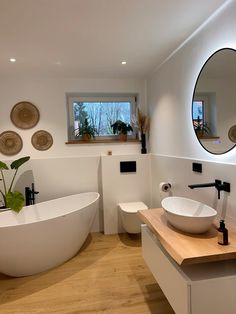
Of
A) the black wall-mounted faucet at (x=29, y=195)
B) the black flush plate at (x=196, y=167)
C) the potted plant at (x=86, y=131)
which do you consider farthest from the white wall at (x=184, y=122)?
the black wall-mounted faucet at (x=29, y=195)

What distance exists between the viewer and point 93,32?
211cm

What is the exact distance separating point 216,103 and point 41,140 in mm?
2469

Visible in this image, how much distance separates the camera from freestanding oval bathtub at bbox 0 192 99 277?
2164 mm

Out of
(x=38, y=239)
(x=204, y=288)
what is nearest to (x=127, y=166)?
(x=38, y=239)

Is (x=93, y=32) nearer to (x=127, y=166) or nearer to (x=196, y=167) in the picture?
(x=196, y=167)

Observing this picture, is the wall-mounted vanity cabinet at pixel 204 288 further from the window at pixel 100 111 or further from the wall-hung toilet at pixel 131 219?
the window at pixel 100 111

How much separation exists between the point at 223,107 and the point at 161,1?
3.11ft

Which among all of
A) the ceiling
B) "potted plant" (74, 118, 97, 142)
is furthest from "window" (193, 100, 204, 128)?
"potted plant" (74, 118, 97, 142)

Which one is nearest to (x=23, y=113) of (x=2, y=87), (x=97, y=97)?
(x=2, y=87)

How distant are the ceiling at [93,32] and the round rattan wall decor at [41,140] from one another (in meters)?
0.88

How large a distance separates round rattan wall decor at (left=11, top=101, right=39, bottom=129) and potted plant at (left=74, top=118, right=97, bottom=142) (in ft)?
2.15

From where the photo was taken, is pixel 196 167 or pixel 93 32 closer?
pixel 93 32

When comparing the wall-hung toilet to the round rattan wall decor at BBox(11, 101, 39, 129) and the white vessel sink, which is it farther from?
the round rattan wall decor at BBox(11, 101, 39, 129)

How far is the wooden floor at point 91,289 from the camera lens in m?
1.91
